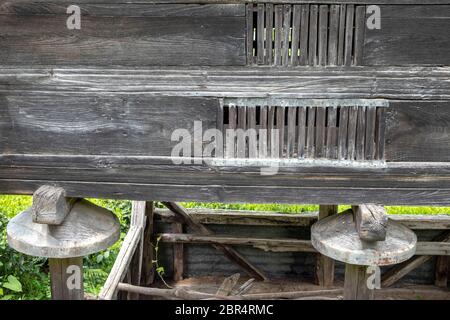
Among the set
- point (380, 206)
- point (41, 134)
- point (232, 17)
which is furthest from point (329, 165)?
point (41, 134)

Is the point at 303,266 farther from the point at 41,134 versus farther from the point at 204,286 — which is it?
the point at 41,134

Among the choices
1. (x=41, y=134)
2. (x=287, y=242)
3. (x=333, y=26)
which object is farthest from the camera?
(x=287, y=242)

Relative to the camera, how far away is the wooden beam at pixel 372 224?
9.68 feet

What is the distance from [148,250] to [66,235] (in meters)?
2.74

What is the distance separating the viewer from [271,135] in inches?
118

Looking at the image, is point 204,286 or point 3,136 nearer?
point 3,136

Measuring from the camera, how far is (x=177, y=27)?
2.87 metres

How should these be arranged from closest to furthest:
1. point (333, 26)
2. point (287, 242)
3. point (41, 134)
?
point (333, 26)
point (41, 134)
point (287, 242)

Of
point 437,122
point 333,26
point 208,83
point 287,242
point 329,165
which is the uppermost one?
point 333,26

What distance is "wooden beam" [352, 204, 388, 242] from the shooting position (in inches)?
116

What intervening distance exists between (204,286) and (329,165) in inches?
126

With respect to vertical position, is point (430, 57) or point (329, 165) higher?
point (430, 57)

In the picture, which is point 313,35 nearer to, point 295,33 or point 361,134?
point 295,33

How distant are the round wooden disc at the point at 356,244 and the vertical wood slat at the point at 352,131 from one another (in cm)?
48
